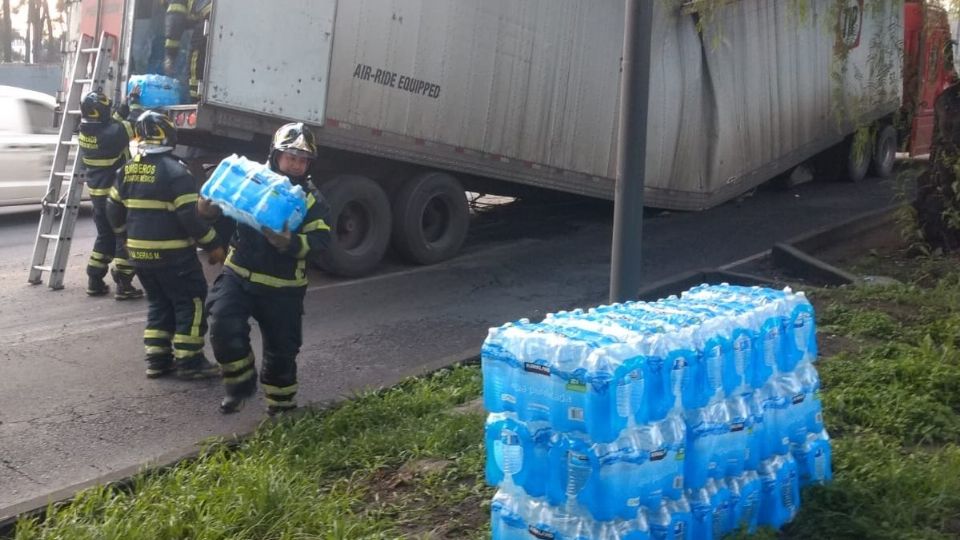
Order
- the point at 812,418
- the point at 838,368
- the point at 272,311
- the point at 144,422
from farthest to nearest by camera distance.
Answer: the point at 838,368 < the point at 144,422 < the point at 272,311 < the point at 812,418

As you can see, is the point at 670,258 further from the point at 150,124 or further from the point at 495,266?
the point at 150,124

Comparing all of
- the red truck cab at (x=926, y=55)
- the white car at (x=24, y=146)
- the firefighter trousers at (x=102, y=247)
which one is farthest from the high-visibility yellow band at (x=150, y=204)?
the white car at (x=24, y=146)

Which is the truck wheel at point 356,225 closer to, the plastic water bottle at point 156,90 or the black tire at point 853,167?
the plastic water bottle at point 156,90

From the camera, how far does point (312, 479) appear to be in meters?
4.55

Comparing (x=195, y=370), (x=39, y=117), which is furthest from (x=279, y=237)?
(x=39, y=117)

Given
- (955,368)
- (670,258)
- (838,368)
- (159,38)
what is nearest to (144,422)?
(838,368)

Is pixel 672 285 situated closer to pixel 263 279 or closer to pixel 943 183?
pixel 943 183

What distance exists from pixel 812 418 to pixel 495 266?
6332mm

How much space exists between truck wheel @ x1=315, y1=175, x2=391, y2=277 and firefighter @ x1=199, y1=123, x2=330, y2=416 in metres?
4.05

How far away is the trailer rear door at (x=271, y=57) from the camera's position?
8469 mm

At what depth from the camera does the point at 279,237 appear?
5137mm

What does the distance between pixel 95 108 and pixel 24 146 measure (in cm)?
431

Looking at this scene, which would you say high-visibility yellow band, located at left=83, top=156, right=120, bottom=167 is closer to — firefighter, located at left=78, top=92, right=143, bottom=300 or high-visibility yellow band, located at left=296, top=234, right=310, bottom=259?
firefighter, located at left=78, top=92, right=143, bottom=300

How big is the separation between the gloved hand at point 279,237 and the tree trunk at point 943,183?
21.8 ft
